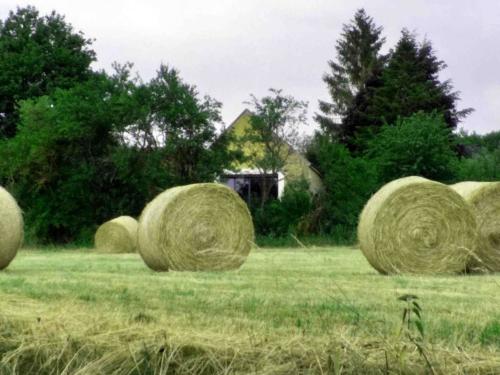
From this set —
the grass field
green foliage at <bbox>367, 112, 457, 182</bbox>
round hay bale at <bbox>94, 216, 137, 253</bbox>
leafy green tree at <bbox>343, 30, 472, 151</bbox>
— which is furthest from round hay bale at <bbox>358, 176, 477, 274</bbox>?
leafy green tree at <bbox>343, 30, 472, 151</bbox>

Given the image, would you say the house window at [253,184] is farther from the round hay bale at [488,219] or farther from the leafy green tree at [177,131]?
the round hay bale at [488,219]

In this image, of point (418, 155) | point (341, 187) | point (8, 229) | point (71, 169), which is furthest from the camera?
point (341, 187)

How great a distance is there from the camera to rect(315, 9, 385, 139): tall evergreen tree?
61781 millimetres

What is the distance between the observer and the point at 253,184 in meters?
42.4

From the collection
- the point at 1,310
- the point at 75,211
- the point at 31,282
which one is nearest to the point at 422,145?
the point at 75,211

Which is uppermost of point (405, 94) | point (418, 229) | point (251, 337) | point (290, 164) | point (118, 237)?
point (405, 94)

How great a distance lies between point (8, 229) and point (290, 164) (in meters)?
30.1

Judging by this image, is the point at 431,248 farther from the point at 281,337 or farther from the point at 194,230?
the point at 281,337

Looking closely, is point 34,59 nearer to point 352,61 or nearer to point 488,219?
→ point 352,61

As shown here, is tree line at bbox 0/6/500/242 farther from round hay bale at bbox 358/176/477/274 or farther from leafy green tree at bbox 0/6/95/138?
round hay bale at bbox 358/176/477/274

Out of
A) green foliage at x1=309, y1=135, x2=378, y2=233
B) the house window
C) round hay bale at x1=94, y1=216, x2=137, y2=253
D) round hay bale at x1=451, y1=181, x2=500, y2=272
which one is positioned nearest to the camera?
round hay bale at x1=451, y1=181, x2=500, y2=272

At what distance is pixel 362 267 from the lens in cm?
1526

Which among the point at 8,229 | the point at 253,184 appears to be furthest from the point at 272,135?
the point at 8,229

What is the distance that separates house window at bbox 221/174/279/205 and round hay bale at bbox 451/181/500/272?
84.5 ft
